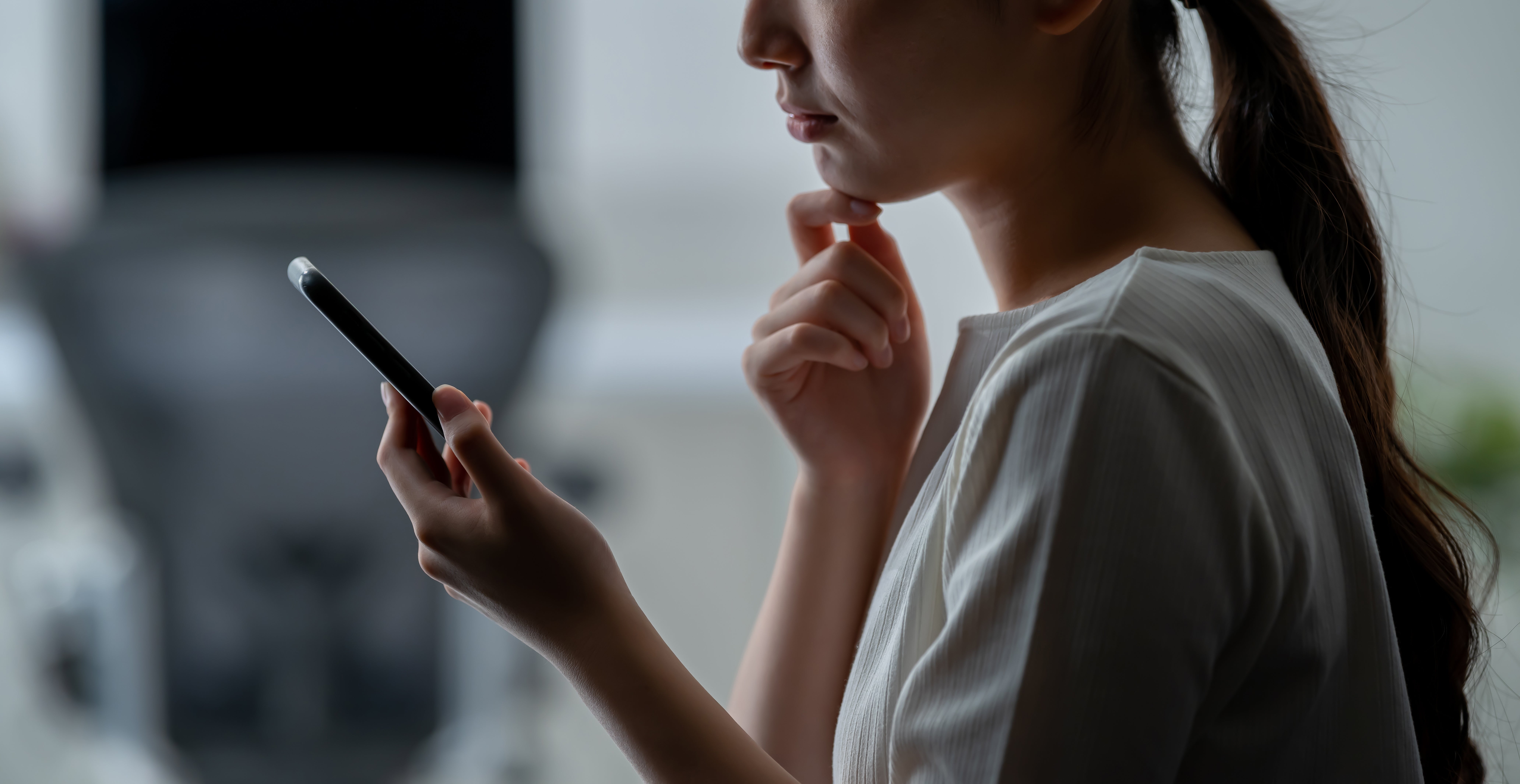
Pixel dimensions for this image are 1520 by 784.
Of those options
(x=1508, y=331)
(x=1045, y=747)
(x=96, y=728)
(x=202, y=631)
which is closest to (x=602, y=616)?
(x=1045, y=747)

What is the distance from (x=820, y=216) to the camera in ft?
1.67

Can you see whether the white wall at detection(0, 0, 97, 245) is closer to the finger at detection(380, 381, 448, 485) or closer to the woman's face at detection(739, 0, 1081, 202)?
the finger at detection(380, 381, 448, 485)

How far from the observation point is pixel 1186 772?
31cm

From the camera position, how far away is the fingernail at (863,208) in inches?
18.9

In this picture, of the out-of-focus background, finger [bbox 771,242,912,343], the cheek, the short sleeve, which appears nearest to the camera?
the short sleeve

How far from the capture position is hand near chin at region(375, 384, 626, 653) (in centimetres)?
38

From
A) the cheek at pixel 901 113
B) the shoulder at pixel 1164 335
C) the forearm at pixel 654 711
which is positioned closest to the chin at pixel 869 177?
the cheek at pixel 901 113

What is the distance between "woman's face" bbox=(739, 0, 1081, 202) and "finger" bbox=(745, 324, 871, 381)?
7 cm

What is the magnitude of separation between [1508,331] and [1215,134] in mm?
698

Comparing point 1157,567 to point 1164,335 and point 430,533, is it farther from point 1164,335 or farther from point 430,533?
point 430,533

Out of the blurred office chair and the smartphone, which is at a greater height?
the smartphone

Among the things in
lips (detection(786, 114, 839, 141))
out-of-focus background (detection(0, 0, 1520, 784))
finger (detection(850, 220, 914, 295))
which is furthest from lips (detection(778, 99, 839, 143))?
out-of-focus background (detection(0, 0, 1520, 784))

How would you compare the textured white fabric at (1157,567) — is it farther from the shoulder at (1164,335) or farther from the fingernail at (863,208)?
the fingernail at (863,208)

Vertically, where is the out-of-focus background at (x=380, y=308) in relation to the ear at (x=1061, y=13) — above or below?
below
